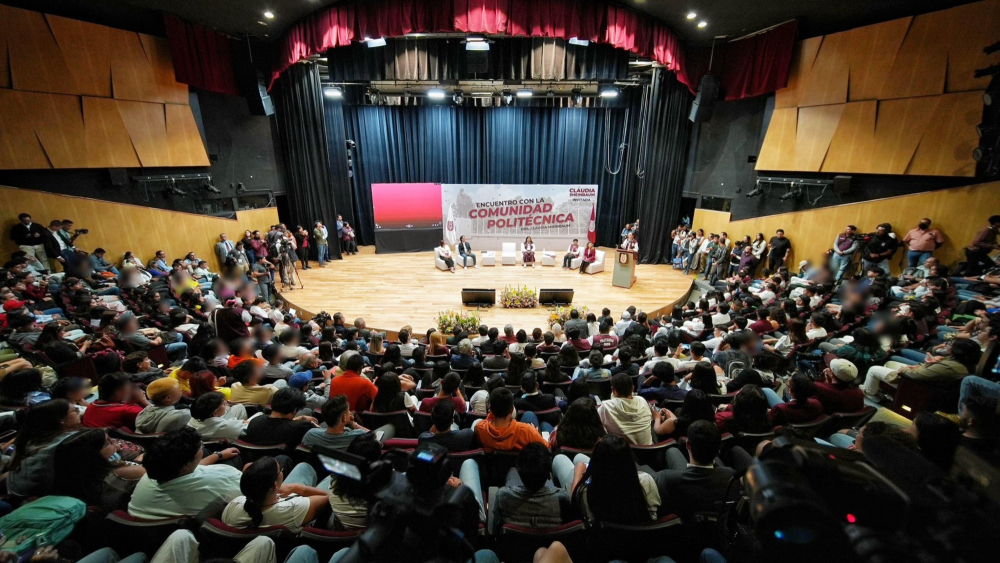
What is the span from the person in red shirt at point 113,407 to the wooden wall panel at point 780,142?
1126cm

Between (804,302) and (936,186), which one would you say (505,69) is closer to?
(804,302)

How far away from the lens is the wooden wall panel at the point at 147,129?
783 cm

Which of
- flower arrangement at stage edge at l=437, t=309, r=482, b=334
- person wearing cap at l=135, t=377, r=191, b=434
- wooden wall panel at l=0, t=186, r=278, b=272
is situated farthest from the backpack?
wooden wall panel at l=0, t=186, r=278, b=272

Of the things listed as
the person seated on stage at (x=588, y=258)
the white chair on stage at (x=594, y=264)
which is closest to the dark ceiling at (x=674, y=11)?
the person seated on stage at (x=588, y=258)

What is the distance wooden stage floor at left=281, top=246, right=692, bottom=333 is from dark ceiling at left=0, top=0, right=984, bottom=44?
18.9 ft

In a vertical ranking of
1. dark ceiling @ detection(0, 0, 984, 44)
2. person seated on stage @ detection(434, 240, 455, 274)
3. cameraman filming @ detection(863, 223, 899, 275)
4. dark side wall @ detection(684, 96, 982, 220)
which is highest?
dark ceiling @ detection(0, 0, 984, 44)

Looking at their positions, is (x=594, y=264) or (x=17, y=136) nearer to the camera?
(x=17, y=136)

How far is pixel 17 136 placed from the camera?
639 centimetres

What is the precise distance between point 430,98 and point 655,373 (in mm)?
12775

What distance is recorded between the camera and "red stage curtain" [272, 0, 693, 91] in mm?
7371

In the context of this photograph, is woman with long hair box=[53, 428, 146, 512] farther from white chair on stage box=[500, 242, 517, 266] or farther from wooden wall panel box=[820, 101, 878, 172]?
wooden wall panel box=[820, 101, 878, 172]

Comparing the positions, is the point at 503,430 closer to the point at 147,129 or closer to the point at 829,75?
the point at 147,129

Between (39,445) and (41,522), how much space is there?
639 millimetres

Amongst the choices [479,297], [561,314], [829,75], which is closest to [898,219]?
[829,75]
